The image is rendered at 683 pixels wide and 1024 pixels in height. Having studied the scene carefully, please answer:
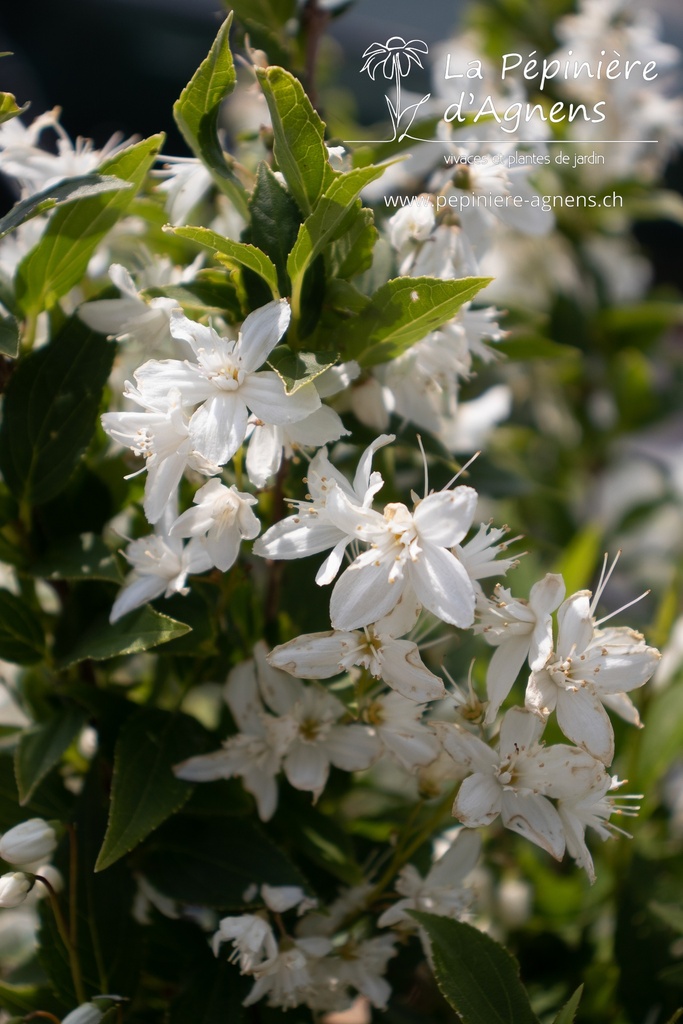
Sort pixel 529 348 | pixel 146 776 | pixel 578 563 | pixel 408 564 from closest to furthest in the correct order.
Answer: pixel 408 564
pixel 146 776
pixel 529 348
pixel 578 563

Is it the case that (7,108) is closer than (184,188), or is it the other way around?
(7,108)

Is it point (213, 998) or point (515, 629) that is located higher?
point (515, 629)

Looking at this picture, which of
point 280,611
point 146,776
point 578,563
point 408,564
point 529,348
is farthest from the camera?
point 578,563

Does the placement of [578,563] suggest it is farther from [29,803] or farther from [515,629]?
[29,803]

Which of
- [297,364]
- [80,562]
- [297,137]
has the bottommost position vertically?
[80,562]

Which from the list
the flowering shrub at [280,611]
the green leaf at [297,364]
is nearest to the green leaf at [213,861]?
the flowering shrub at [280,611]

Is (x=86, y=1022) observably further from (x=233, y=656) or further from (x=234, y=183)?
(x=234, y=183)

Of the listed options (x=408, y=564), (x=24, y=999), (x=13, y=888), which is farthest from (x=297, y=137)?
(x=24, y=999)
